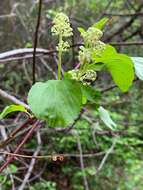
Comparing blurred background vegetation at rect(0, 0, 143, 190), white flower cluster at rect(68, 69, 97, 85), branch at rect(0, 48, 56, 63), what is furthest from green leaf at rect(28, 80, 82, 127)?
blurred background vegetation at rect(0, 0, 143, 190)

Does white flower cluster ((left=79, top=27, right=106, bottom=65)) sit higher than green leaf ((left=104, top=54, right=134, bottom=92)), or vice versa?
white flower cluster ((left=79, top=27, right=106, bottom=65))

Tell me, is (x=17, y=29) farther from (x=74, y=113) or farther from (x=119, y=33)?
(x=74, y=113)

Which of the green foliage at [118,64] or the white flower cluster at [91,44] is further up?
the white flower cluster at [91,44]

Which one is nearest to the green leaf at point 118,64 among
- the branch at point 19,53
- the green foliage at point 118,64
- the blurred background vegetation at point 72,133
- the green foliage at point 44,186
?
the green foliage at point 118,64

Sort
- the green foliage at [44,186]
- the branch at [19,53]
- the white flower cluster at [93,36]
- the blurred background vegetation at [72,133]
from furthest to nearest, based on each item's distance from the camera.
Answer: the blurred background vegetation at [72,133], the green foliage at [44,186], the branch at [19,53], the white flower cluster at [93,36]

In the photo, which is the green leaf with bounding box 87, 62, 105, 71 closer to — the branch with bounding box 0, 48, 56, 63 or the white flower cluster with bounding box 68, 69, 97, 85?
the white flower cluster with bounding box 68, 69, 97, 85

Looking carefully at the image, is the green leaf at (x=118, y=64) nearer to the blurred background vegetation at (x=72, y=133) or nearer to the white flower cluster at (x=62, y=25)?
the white flower cluster at (x=62, y=25)

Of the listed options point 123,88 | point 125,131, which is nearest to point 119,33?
point 125,131

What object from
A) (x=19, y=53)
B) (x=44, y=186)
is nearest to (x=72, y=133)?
A: (x=44, y=186)

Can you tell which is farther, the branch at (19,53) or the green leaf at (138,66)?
the branch at (19,53)
